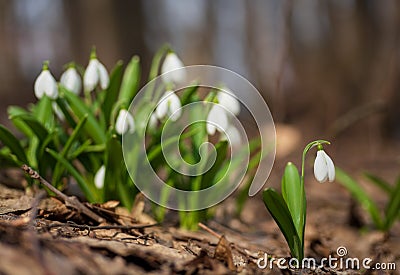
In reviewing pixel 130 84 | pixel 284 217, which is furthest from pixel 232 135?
pixel 284 217

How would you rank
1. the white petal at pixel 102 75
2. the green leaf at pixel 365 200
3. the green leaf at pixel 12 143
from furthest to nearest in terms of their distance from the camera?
the green leaf at pixel 365 200, the white petal at pixel 102 75, the green leaf at pixel 12 143

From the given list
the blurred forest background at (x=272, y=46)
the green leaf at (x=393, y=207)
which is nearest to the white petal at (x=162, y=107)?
the green leaf at (x=393, y=207)

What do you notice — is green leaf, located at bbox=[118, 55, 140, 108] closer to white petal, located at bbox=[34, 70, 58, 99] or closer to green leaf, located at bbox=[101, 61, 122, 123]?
green leaf, located at bbox=[101, 61, 122, 123]

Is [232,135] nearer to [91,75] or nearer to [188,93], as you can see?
[188,93]

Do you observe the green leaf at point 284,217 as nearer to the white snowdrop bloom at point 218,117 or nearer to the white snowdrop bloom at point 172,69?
the white snowdrop bloom at point 218,117

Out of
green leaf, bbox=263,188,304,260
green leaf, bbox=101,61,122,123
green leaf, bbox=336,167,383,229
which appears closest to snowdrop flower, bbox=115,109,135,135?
green leaf, bbox=101,61,122,123

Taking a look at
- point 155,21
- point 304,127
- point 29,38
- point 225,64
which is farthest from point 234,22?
point 304,127

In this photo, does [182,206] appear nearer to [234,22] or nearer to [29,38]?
[234,22]
